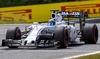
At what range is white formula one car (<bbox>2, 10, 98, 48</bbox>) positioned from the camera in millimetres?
16250

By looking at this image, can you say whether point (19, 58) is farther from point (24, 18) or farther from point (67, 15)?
point (24, 18)

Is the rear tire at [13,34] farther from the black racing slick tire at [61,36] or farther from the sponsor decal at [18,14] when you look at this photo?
the sponsor decal at [18,14]

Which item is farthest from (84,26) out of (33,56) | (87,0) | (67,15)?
(87,0)

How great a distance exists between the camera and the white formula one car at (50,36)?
16250 millimetres

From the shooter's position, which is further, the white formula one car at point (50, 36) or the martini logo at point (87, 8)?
the martini logo at point (87, 8)

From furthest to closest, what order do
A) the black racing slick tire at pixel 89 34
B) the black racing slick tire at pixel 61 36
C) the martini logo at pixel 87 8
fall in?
the martini logo at pixel 87 8, the black racing slick tire at pixel 89 34, the black racing slick tire at pixel 61 36

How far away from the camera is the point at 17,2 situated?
47.9m

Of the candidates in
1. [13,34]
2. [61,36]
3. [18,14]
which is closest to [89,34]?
[61,36]

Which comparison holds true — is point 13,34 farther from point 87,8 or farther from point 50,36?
point 87,8

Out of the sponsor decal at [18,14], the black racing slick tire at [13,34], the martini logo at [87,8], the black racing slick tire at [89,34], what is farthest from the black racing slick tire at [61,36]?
the martini logo at [87,8]

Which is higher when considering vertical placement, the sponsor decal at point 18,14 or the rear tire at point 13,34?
the rear tire at point 13,34

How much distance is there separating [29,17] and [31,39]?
82.3 ft

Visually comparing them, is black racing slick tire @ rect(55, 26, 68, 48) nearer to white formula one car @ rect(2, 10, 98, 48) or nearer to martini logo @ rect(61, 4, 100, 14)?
white formula one car @ rect(2, 10, 98, 48)

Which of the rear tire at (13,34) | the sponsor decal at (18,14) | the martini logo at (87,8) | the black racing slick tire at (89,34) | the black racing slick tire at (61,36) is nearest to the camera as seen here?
the black racing slick tire at (61,36)
